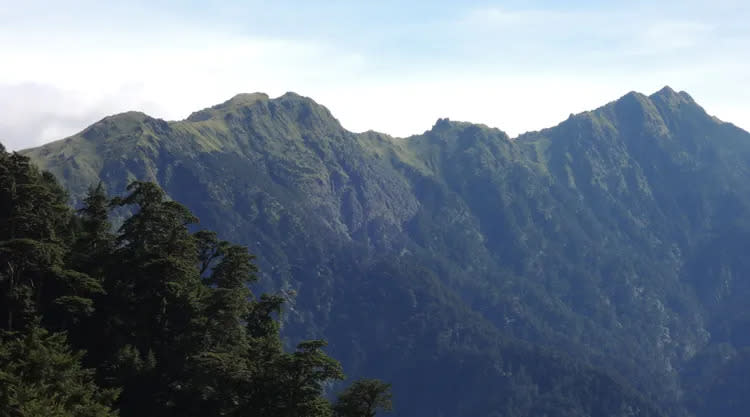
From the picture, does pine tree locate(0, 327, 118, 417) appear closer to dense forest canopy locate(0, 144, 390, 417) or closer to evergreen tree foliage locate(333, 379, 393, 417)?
dense forest canopy locate(0, 144, 390, 417)

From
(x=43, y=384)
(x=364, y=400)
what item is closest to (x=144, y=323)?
(x=43, y=384)

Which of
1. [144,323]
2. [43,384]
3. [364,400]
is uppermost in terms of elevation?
[144,323]

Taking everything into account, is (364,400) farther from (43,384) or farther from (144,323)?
(43,384)

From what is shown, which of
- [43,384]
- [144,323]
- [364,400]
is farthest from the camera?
[144,323]

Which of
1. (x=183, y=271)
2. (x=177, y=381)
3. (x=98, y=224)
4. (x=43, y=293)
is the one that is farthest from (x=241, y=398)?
(x=98, y=224)

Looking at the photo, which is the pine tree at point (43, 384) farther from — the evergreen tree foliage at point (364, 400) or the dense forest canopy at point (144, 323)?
the evergreen tree foliage at point (364, 400)

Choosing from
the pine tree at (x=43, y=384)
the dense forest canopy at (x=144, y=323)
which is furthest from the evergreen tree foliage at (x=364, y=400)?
the pine tree at (x=43, y=384)

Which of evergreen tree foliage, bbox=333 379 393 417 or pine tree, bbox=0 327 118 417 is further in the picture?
evergreen tree foliage, bbox=333 379 393 417

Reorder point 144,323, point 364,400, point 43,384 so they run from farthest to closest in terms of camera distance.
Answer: point 144,323
point 364,400
point 43,384

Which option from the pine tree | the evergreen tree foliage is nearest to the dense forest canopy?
the evergreen tree foliage

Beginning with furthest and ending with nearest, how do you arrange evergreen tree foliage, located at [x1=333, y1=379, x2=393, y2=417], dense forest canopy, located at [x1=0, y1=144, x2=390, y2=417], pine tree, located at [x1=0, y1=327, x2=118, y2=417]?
evergreen tree foliage, located at [x1=333, y1=379, x2=393, y2=417], dense forest canopy, located at [x1=0, y1=144, x2=390, y2=417], pine tree, located at [x1=0, y1=327, x2=118, y2=417]

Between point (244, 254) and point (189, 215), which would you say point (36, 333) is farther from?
point (244, 254)

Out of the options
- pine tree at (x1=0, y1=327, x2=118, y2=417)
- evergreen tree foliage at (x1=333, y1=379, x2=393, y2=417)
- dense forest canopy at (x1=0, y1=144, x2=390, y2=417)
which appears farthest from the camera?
evergreen tree foliage at (x1=333, y1=379, x2=393, y2=417)

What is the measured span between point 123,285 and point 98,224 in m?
14.0
